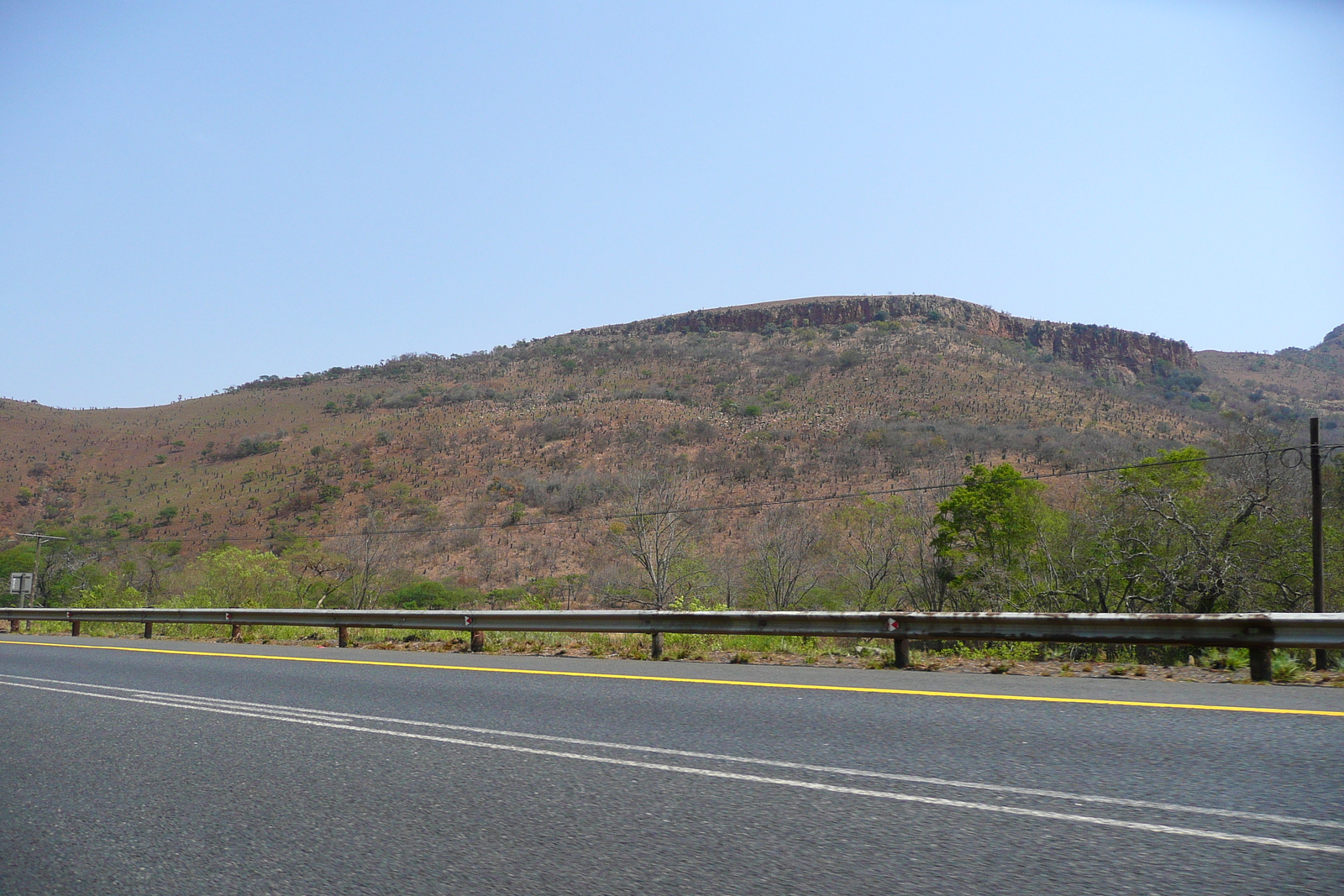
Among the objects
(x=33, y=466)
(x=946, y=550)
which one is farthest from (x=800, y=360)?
(x=33, y=466)

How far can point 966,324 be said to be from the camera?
336ft

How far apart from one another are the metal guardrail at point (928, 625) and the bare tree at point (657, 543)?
65.6 ft

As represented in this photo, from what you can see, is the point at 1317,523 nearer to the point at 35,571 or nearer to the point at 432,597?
the point at 432,597

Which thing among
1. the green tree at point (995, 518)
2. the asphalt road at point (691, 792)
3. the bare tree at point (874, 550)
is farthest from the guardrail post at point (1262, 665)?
the bare tree at point (874, 550)

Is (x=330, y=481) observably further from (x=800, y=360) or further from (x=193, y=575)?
(x=800, y=360)

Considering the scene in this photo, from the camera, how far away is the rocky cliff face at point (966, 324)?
340 feet

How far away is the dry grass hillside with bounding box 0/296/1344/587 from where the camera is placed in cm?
5544

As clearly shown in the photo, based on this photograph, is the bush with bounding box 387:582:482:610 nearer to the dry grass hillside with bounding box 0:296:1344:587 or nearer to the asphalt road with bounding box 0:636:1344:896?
the dry grass hillside with bounding box 0:296:1344:587

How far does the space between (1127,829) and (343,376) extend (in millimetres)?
109776

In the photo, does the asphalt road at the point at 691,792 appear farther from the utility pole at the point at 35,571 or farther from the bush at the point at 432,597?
the bush at the point at 432,597

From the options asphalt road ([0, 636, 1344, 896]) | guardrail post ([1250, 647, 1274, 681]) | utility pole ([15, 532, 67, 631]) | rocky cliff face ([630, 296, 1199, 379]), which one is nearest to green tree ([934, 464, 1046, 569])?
guardrail post ([1250, 647, 1274, 681])

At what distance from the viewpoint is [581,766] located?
5281mm

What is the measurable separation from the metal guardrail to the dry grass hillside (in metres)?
33.2

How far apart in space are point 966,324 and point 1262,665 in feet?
329
